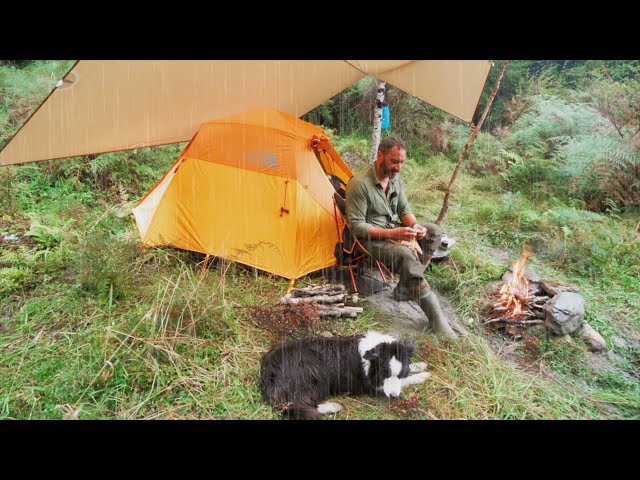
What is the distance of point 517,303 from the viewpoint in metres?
4.27

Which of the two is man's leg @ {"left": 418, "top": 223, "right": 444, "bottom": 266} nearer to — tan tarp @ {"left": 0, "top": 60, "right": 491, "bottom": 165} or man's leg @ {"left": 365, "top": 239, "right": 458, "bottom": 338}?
man's leg @ {"left": 365, "top": 239, "right": 458, "bottom": 338}

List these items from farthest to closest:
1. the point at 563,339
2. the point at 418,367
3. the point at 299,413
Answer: the point at 563,339
the point at 418,367
the point at 299,413

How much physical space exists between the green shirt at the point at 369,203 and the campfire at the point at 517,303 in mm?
1310

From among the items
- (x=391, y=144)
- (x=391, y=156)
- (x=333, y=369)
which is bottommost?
(x=333, y=369)

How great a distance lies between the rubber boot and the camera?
Result: 3.98 metres

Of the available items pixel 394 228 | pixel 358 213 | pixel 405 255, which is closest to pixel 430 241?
pixel 394 228

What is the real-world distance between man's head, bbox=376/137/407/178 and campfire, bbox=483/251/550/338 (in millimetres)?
1654

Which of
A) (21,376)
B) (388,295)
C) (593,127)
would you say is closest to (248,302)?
(388,295)

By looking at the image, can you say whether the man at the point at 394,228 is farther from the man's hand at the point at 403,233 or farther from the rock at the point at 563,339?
the rock at the point at 563,339

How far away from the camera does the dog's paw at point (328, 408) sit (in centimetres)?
305

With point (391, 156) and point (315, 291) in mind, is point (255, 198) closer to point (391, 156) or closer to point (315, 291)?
point (315, 291)

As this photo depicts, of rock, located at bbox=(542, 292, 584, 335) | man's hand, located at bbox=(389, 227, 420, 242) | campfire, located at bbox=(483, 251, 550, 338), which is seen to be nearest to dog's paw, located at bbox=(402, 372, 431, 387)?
campfire, located at bbox=(483, 251, 550, 338)

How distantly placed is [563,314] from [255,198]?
3.37 metres

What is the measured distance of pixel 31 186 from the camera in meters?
6.73
